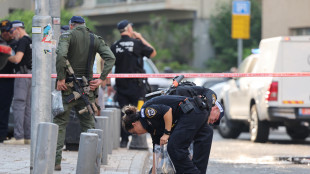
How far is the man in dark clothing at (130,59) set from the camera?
1270cm

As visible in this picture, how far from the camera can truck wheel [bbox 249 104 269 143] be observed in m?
15.8

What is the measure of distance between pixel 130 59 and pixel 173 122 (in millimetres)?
5141

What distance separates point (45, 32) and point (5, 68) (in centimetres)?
437

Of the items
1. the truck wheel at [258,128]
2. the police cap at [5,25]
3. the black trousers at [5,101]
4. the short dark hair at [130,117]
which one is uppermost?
the police cap at [5,25]

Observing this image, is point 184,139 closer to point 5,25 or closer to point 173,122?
point 173,122

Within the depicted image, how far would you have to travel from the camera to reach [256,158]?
12469 millimetres

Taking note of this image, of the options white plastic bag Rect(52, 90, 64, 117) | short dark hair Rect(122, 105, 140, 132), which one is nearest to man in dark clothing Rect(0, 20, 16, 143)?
white plastic bag Rect(52, 90, 64, 117)

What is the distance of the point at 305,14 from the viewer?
1112 inches

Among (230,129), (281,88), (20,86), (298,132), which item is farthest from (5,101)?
(298,132)

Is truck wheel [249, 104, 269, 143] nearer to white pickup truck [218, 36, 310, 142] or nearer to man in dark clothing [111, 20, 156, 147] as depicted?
white pickup truck [218, 36, 310, 142]

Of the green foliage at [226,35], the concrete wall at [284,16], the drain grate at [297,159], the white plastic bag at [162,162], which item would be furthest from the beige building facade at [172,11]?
the white plastic bag at [162,162]

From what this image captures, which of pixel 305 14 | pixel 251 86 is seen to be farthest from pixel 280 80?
pixel 305 14

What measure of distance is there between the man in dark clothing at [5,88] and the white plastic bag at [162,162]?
5604 mm

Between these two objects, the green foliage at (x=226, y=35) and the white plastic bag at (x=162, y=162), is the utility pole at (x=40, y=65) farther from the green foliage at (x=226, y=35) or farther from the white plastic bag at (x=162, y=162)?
the green foliage at (x=226, y=35)
